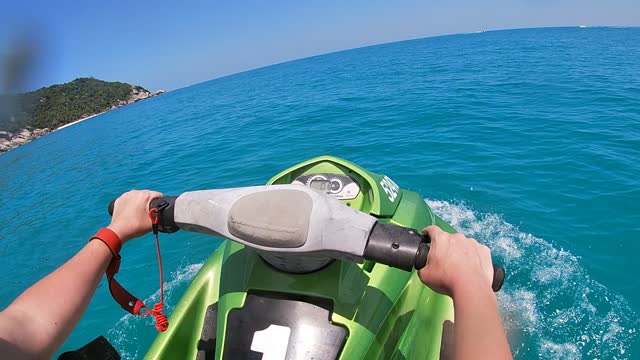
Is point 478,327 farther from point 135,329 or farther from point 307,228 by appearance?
point 135,329

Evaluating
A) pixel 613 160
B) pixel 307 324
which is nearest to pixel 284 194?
pixel 307 324

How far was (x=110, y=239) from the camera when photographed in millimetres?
1702

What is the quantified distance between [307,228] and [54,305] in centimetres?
99

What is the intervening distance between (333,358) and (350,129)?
10.8 meters

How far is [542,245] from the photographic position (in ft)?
16.5

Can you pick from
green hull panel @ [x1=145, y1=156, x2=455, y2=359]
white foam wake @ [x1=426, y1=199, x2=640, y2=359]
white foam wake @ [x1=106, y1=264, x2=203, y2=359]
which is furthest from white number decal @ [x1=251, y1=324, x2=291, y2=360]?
white foam wake @ [x1=106, y1=264, x2=203, y2=359]

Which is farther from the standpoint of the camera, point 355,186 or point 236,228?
point 355,186

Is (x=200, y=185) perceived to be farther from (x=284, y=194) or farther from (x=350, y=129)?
(x=284, y=194)

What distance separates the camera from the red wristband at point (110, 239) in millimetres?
1682

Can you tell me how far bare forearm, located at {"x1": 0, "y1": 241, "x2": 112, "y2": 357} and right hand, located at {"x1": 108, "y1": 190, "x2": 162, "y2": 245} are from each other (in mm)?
159

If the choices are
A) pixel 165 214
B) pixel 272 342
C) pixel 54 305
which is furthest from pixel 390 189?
pixel 54 305

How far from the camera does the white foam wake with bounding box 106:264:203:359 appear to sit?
4.36 meters

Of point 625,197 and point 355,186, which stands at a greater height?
point 355,186

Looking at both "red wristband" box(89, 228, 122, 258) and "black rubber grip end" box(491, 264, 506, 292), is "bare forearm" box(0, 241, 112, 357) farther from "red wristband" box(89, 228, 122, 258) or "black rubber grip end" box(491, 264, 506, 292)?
"black rubber grip end" box(491, 264, 506, 292)
